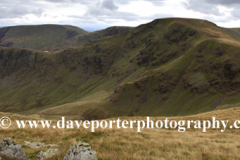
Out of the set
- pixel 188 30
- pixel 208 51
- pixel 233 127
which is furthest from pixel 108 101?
pixel 233 127

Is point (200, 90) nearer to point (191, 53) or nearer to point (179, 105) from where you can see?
point (179, 105)

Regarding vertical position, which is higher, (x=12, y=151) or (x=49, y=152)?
(x=12, y=151)

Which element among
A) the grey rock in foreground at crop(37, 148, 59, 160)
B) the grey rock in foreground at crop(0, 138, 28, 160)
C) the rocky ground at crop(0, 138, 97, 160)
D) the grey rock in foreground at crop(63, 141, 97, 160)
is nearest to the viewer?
the grey rock in foreground at crop(63, 141, 97, 160)

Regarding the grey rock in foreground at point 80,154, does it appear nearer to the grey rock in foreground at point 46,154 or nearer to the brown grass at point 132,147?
the brown grass at point 132,147

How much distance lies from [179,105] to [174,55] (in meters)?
67.3

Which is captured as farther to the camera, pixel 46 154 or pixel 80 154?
pixel 46 154

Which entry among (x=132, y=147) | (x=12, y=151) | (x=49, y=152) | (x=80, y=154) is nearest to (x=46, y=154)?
(x=49, y=152)

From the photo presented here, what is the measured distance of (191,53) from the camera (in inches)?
5094

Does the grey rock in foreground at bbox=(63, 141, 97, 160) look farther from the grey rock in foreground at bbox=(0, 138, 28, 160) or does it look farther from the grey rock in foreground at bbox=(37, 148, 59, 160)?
the grey rock in foreground at bbox=(0, 138, 28, 160)

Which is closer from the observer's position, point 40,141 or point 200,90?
point 40,141

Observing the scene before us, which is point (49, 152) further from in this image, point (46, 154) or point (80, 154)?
point (80, 154)

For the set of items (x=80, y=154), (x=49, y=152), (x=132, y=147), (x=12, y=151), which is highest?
(x=80, y=154)

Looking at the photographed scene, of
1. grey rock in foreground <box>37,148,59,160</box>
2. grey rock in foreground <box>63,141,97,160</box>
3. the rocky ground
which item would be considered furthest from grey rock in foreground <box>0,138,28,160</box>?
grey rock in foreground <box>63,141,97,160</box>

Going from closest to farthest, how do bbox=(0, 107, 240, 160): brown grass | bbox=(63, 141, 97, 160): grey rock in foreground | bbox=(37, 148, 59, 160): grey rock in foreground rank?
bbox=(63, 141, 97, 160): grey rock in foreground < bbox=(37, 148, 59, 160): grey rock in foreground < bbox=(0, 107, 240, 160): brown grass
